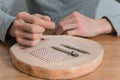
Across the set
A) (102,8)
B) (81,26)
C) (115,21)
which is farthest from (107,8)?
(81,26)

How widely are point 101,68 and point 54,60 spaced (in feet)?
0.45

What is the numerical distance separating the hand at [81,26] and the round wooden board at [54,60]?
90mm

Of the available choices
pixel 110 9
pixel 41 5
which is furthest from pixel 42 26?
pixel 110 9

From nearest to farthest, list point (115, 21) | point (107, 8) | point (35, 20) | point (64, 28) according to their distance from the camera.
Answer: point (35, 20), point (64, 28), point (115, 21), point (107, 8)

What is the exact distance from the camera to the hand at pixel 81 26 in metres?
0.94

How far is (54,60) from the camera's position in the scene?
726 mm

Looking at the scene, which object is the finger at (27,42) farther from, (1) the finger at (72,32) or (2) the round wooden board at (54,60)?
(1) the finger at (72,32)

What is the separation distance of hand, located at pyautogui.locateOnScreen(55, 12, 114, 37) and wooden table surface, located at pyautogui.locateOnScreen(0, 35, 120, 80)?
0.31 feet

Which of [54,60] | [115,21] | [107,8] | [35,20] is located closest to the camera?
[54,60]

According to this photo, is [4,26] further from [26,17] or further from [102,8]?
[102,8]

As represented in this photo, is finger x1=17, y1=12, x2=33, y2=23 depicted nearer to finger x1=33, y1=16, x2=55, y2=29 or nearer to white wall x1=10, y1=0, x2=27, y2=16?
finger x1=33, y1=16, x2=55, y2=29

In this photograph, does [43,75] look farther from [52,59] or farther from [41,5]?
[41,5]

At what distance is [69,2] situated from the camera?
1.29 meters

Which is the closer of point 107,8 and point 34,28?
point 34,28
